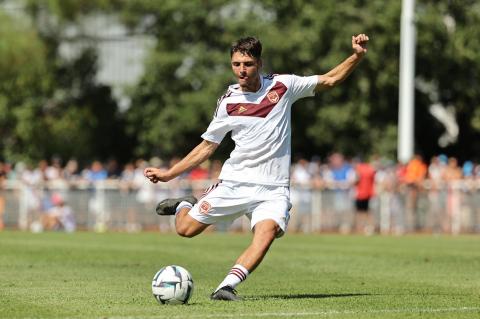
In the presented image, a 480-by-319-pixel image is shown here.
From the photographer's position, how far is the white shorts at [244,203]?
35.2ft

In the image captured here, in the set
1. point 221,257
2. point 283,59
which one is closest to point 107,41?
point 283,59

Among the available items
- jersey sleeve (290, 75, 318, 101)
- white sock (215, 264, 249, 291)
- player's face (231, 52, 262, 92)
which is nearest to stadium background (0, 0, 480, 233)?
jersey sleeve (290, 75, 318, 101)

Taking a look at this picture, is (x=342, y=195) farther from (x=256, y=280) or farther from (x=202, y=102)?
(x=256, y=280)

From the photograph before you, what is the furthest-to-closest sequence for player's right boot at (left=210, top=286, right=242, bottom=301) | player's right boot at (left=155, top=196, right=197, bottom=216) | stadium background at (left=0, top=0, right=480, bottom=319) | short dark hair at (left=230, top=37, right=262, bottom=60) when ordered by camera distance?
stadium background at (left=0, top=0, right=480, bottom=319)
player's right boot at (left=155, top=196, right=197, bottom=216)
short dark hair at (left=230, top=37, right=262, bottom=60)
player's right boot at (left=210, top=286, right=242, bottom=301)

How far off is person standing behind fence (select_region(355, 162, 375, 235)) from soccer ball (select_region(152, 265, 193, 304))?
2011 cm

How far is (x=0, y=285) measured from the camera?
12297 millimetres

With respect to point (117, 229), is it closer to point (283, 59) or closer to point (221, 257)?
point (283, 59)

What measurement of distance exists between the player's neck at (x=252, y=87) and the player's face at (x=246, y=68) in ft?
0.06

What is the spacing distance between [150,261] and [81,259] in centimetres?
98

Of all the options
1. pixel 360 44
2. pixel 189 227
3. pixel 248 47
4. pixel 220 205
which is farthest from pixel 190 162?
pixel 360 44

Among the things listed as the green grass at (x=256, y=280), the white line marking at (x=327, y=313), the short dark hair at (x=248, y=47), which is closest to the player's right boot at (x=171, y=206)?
the green grass at (x=256, y=280)

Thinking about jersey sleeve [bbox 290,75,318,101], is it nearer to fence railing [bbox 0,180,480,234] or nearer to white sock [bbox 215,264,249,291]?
white sock [bbox 215,264,249,291]

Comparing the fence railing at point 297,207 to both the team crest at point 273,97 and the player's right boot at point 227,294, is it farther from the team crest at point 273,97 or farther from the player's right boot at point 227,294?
the player's right boot at point 227,294

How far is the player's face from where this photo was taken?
415 inches
